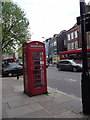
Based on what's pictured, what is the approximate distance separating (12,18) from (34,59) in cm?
1801

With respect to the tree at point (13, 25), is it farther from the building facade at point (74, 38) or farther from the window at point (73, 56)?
the building facade at point (74, 38)

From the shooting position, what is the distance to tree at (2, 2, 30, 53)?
20594 mm

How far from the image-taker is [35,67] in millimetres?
5715

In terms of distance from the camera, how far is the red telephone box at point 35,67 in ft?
18.1

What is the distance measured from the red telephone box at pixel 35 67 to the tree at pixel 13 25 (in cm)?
1641

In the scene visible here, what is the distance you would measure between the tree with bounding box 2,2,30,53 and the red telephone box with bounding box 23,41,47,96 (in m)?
16.4

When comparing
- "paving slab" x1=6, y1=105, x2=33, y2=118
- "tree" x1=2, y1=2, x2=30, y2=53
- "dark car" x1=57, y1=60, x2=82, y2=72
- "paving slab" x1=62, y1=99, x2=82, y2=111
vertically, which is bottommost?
"paving slab" x1=6, y1=105, x2=33, y2=118

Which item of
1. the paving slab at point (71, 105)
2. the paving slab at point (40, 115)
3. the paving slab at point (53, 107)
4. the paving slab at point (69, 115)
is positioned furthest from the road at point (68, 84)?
the paving slab at point (40, 115)

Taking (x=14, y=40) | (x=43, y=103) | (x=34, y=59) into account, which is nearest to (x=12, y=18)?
(x=14, y=40)

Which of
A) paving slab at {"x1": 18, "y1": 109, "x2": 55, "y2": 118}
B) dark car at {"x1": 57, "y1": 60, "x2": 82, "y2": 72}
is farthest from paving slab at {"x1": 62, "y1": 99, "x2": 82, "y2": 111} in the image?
dark car at {"x1": 57, "y1": 60, "x2": 82, "y2": 72}

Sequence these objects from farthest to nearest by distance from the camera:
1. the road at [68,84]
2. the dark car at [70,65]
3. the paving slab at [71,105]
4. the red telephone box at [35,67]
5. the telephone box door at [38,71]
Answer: the dark car at [70,65] < the road at [68,84] < the telephone box door at [38,71] < the red telephone box at [35,67] < the paving slab at [71,105]

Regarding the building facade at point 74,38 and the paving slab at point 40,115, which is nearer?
the paving slab at point 40,115

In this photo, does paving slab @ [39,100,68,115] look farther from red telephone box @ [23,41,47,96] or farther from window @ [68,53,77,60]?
window @ [68,53,77,60]

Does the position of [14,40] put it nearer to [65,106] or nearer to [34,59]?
[34,59]
